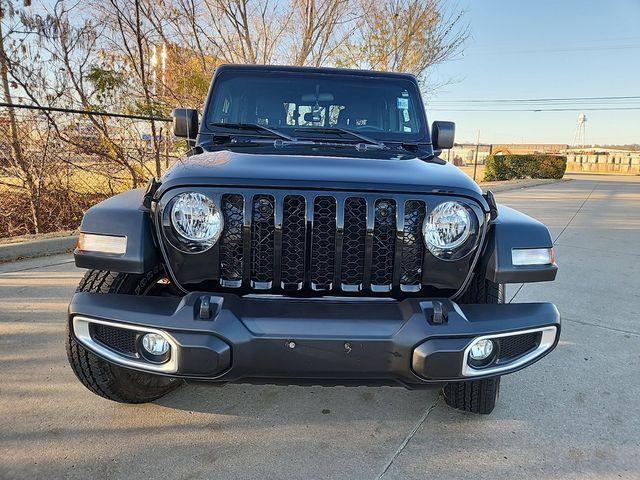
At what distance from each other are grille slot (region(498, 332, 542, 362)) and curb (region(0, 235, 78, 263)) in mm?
5008

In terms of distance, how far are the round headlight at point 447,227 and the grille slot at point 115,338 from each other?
1.24m

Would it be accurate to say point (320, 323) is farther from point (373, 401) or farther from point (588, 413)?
point (588, 413)

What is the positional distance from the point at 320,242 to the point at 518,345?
3.00 feet

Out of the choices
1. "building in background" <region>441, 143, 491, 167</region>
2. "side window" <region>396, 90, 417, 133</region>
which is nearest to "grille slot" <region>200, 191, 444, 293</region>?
"side window" <region>396, 90, 417, 133</region>

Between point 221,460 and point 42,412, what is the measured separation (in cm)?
97

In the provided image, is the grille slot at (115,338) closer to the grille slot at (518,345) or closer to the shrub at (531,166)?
the grille slot at (518,345)

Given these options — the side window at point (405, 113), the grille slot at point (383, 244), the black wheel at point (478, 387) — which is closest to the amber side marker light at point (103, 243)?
the grille slot at point (383, 244)

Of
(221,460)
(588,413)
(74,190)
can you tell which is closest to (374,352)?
(221,460)

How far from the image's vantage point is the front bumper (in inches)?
64.7

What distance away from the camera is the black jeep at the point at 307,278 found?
1.67 meters

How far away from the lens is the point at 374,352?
166 centimetres

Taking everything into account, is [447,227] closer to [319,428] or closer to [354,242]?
[354,242]

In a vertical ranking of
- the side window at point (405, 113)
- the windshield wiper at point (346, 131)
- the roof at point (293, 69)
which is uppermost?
the roof at point (293, 69)

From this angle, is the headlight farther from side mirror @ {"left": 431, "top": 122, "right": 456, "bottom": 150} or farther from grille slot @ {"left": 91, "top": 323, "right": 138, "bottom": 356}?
side mirror @ {"left": 431, "top": 122, "right": 456, "bottom": 150}
